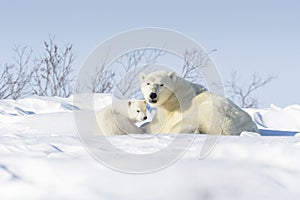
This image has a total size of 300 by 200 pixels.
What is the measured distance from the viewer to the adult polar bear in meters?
4.30

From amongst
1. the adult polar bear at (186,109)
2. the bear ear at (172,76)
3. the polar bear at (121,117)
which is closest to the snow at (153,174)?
the polar bear at (121,117)

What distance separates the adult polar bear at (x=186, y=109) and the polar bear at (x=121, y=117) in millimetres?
174

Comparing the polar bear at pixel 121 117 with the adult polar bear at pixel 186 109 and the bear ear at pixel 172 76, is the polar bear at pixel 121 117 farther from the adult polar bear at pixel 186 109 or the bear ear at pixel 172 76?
the bear ear at pixel 172 76

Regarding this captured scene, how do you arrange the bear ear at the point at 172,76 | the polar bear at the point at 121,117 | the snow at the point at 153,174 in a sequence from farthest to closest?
1. the bear ear at the point at 172,76
2. the polar bear at the point at 121,117
3. the snow at the point at 153,174

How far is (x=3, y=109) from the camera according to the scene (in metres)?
6.65

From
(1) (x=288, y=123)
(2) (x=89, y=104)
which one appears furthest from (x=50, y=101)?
(1) (x=288, y=123)

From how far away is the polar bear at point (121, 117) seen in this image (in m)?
3.96

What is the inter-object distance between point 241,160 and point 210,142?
396mm

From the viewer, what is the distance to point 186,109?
4.48m

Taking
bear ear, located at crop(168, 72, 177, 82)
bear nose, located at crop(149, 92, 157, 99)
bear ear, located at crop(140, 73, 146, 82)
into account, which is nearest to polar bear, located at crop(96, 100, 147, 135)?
bear nose, located at crop(149, 92, 157, 99)

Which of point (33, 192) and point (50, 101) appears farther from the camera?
point (50, 101)

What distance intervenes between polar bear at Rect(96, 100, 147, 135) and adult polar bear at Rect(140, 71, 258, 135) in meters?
0.17

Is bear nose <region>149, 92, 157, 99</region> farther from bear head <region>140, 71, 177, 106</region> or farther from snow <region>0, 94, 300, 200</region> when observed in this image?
snow <region>0, 94, 300, 200</region>

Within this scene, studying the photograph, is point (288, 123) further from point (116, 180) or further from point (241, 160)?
point (116, 180)
